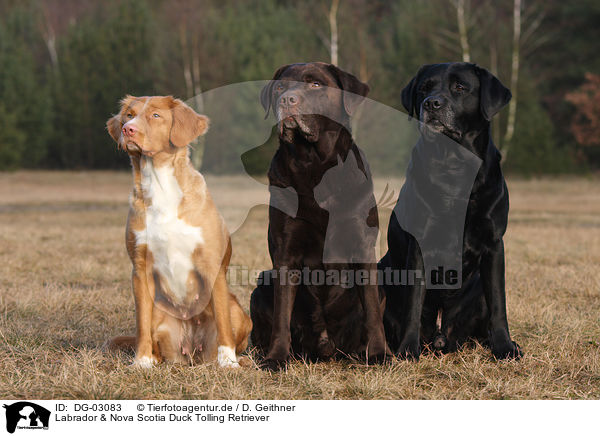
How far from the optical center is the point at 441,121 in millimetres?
3502

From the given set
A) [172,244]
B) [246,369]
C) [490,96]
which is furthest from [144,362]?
[490,96]

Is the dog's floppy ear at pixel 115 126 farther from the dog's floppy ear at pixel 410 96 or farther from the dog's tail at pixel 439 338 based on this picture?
the dog's tail at pixel 439 338

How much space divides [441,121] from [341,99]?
594mm

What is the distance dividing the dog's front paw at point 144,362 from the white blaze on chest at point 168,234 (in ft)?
1.21

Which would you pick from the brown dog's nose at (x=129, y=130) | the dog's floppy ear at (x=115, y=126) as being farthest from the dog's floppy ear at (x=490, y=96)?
the dog's floppy ear at (x=115, y=126)

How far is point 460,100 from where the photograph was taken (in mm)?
3553

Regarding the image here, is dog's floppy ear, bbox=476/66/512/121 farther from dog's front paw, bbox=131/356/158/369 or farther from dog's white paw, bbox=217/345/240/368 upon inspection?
dog's front paw, bbox=131/356/158/369

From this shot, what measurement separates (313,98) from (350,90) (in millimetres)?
220

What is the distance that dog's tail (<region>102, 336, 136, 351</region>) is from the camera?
3594 millimetres

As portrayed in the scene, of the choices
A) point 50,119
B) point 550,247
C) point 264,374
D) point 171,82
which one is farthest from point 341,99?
point 50,119

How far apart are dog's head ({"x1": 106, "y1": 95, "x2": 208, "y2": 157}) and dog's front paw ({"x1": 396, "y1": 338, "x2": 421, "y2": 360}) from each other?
5.51ft
